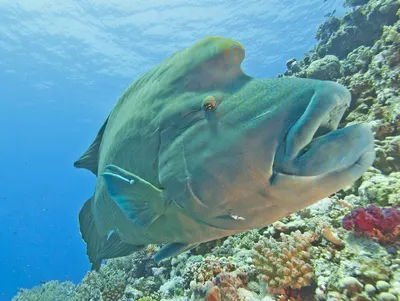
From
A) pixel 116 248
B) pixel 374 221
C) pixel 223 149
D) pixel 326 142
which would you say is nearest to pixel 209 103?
pixel 223 149

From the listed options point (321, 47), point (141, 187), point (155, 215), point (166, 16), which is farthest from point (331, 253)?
point (166, 16)

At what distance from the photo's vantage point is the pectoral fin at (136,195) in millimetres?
1825

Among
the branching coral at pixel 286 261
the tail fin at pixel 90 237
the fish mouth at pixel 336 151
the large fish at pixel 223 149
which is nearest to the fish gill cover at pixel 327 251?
the branching coral at pixel 286 261

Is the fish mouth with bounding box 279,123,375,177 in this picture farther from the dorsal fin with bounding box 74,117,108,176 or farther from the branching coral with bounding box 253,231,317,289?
the dorsal fin with bounding box 74,117,108,176

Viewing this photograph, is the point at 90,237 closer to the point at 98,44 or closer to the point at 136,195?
the point at 136,195

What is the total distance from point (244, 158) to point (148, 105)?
3.42ft

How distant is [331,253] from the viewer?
2.88m

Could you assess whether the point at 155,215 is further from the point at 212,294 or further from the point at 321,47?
the point at 321,47

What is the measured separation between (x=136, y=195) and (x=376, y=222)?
2.48 metres

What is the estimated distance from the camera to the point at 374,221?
287 centimetres

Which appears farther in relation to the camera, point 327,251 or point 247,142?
point 327,251

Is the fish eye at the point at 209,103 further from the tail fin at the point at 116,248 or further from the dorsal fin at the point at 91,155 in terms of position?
the dorsal fin at the point at 91,155

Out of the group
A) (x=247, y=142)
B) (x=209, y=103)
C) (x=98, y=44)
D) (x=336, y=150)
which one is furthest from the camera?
(x=98, y=44)

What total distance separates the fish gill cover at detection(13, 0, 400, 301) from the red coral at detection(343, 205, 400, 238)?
0.5 inches
